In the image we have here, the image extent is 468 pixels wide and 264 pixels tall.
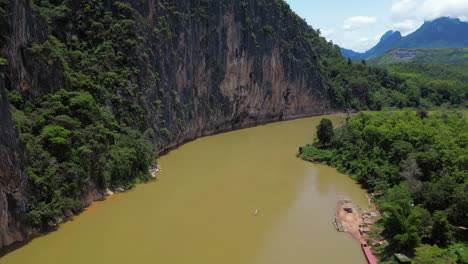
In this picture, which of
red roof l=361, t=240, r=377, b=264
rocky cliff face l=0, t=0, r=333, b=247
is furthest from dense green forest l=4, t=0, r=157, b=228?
red roof l=361, t=240, r=377, b=264

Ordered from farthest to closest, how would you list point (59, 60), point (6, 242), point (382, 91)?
1. point (382, 91)
2. point (59, 60)
3. point (6, 242)

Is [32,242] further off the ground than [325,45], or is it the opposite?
[325,45]

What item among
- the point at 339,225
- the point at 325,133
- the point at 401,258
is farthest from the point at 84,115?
the point at 325,133

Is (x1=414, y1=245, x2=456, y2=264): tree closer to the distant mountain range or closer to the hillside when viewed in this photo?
the hillside

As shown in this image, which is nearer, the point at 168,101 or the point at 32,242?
the point at 32,242

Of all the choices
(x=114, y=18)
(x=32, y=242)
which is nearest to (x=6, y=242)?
(x=32, y=242)

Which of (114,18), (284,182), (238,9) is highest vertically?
(238,9)

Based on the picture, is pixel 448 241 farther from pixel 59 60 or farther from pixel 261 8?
pixel 261 8
